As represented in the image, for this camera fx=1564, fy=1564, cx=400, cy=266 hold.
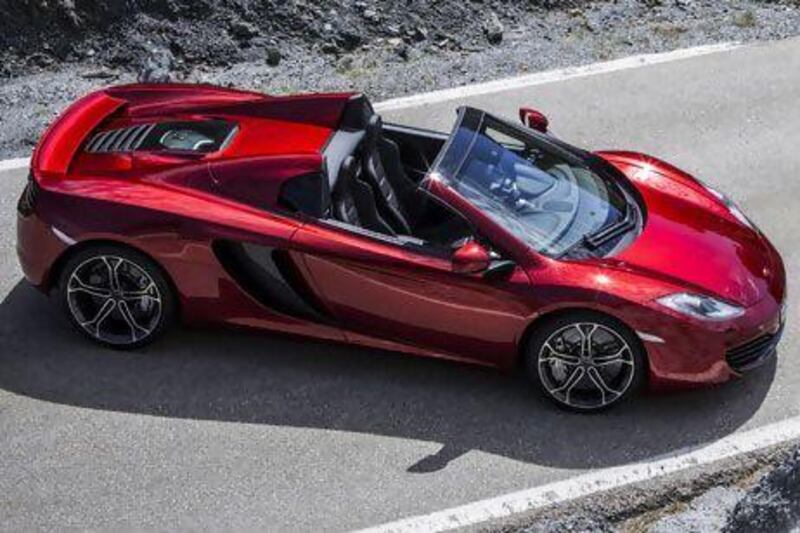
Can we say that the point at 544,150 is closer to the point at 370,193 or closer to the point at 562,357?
the point at 370,193

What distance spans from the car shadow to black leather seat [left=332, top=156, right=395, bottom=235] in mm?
813

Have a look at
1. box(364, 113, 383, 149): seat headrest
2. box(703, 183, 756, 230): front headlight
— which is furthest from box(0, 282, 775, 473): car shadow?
box(364, 113, 383, 149): seat headrest

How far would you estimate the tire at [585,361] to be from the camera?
8.59 m

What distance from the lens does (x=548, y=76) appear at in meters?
12.8

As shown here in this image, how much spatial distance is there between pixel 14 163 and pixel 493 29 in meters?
4.36

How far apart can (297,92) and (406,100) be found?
34.6 inches

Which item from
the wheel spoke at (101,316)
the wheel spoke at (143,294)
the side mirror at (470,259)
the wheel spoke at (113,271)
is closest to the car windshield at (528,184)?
the side mirror at (470,259)

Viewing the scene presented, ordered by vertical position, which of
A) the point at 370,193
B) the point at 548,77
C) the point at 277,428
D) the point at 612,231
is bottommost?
the point at 277,428

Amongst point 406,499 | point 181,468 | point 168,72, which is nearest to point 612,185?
point 406,499

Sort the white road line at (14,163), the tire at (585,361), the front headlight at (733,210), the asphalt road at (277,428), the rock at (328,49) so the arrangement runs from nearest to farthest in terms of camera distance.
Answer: the asphalt road at (277,428)
the tire at (585,361)
the front headlight at (733,210)
the white road line at (14,163)
the rock at (328,49)

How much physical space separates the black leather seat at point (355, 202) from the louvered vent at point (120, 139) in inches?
51.3

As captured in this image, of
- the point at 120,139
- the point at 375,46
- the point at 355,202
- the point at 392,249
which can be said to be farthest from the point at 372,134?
the point at 375,46

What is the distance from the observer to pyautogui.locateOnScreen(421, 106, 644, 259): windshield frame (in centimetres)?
879

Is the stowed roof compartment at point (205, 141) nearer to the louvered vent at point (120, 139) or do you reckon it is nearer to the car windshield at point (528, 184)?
the louvered vent at point (120, 139)
